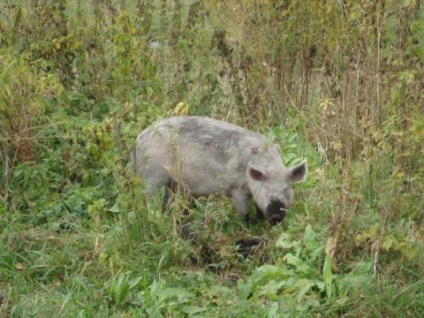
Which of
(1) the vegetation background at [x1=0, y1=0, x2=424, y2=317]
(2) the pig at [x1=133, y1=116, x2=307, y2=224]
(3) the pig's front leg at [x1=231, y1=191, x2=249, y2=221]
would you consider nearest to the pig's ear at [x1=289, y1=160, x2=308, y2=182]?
(2) the pig at [x1=133, y1=116, x2=307, y2=224]

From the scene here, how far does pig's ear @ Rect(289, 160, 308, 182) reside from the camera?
706 centimetres

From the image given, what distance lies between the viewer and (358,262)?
612 cm

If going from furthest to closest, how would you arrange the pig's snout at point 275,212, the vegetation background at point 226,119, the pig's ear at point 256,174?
the pig's ear at point 256,174
the pig's snout at point 275,212
the vegetation background at point 226,119

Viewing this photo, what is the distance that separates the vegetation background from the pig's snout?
0.34 feet

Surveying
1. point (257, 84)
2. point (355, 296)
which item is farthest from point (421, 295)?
point (257, 84)

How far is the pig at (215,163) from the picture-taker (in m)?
7.08

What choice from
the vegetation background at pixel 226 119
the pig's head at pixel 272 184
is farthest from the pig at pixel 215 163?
the vegetation background at pixel 226 119

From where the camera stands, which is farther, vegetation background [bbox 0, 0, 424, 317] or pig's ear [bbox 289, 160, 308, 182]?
pig's ear [bbox 289, 160, 308, 182]

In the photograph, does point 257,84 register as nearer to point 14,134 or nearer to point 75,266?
point 14,134

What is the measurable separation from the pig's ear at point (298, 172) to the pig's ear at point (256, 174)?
0.22m

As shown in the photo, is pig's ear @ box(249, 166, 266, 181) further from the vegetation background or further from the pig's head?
the vegetation background

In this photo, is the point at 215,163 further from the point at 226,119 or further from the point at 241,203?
the point at 226,119

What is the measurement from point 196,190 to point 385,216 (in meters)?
1.84

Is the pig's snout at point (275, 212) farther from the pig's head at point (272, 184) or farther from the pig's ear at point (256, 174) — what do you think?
the pig's ear at point (256, 174)
